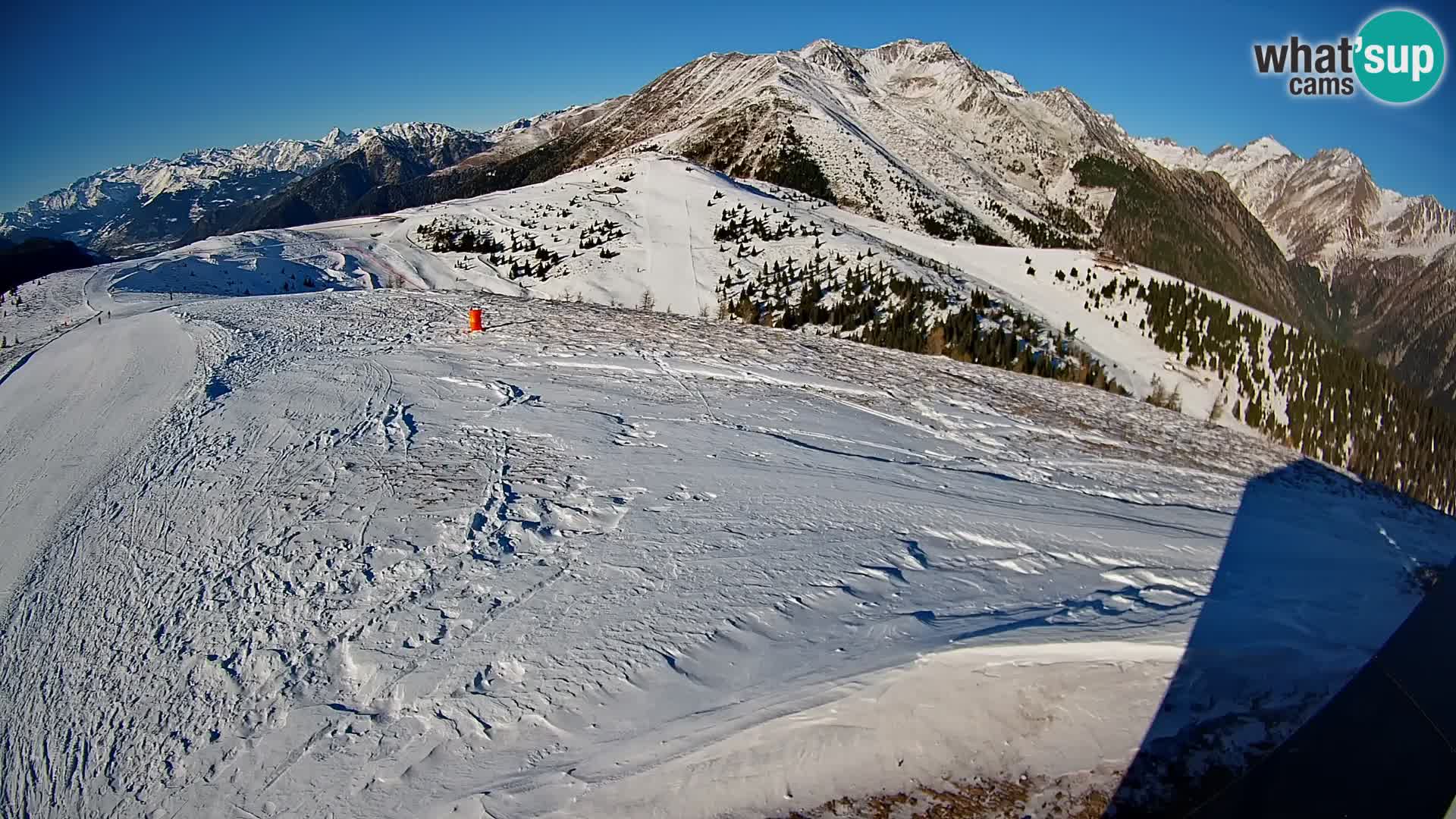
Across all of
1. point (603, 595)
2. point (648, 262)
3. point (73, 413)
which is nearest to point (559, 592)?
point (603, 595)

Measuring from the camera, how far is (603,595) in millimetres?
5031

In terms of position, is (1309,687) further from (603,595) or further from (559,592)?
(559,592)

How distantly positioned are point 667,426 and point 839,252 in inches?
740

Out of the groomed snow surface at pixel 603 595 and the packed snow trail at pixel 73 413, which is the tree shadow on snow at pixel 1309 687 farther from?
the packed snow trail at pixel 73 413

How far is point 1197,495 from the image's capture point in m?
8.65

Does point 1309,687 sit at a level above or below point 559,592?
above

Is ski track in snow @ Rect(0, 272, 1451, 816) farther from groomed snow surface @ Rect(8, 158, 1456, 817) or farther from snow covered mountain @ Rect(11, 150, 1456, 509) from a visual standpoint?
snow covered mountain @ Rect(11, 150, 1456, 509)

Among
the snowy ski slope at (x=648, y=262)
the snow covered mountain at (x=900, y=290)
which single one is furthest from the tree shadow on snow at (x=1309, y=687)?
the snowy ski slope at (x=648, y=262)

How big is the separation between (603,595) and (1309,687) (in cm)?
500

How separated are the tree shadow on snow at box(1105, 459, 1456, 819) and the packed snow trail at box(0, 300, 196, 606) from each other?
27.8 ft

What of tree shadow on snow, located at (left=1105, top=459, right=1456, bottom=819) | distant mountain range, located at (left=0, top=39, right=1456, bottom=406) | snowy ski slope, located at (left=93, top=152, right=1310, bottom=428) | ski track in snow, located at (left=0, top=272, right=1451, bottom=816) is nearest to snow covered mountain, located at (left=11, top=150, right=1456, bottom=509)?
snowy ski slope, located at (left=93, top=152, right=1310, bottom=428)

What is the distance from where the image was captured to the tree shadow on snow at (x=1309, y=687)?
2.52 metres

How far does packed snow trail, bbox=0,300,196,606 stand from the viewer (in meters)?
6.19

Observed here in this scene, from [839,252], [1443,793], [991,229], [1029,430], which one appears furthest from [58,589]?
[991,229]
